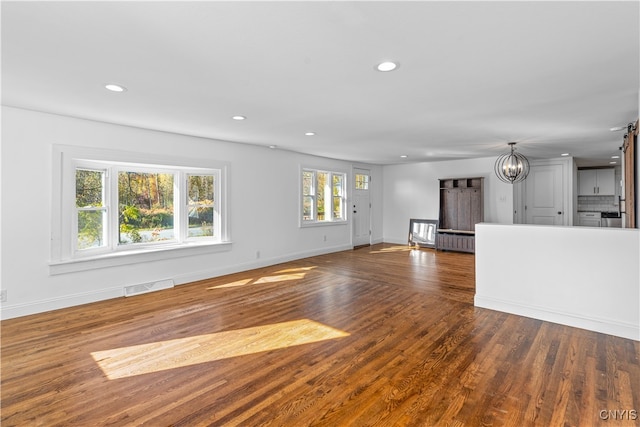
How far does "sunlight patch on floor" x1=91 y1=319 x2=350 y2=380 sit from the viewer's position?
8.23 feet

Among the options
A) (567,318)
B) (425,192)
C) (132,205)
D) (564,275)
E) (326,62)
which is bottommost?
(567,318)

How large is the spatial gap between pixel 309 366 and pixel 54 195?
3.57m

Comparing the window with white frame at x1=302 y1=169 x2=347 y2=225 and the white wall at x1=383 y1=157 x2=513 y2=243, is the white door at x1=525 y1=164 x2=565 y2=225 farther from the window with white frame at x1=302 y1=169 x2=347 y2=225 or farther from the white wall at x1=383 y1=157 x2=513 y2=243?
the window with white frame at x1=302 y1=169 x2=347 y2=225

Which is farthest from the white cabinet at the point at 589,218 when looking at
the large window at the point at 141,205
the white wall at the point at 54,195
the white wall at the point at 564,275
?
the large window at the point at 141,205

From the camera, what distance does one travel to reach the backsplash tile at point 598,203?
9.41m

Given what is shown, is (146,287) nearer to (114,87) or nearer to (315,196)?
(114,87)

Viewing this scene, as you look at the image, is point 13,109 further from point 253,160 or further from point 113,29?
point 253,160

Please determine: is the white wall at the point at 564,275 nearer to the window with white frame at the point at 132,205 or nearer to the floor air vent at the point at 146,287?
the window with white frame at the point at 132,205

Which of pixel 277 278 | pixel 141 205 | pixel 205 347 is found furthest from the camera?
pixel 277 278

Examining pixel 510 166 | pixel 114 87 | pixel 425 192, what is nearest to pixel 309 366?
pixel 114 87

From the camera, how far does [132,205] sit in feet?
15.1

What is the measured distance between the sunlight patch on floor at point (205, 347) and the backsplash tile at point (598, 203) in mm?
10442

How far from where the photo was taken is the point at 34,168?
3.62 meters

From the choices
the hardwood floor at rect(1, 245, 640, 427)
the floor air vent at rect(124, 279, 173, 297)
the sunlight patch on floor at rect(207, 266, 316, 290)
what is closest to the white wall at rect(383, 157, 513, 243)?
the sunlight patch on floor at rect(207, 266, 316, 290)
